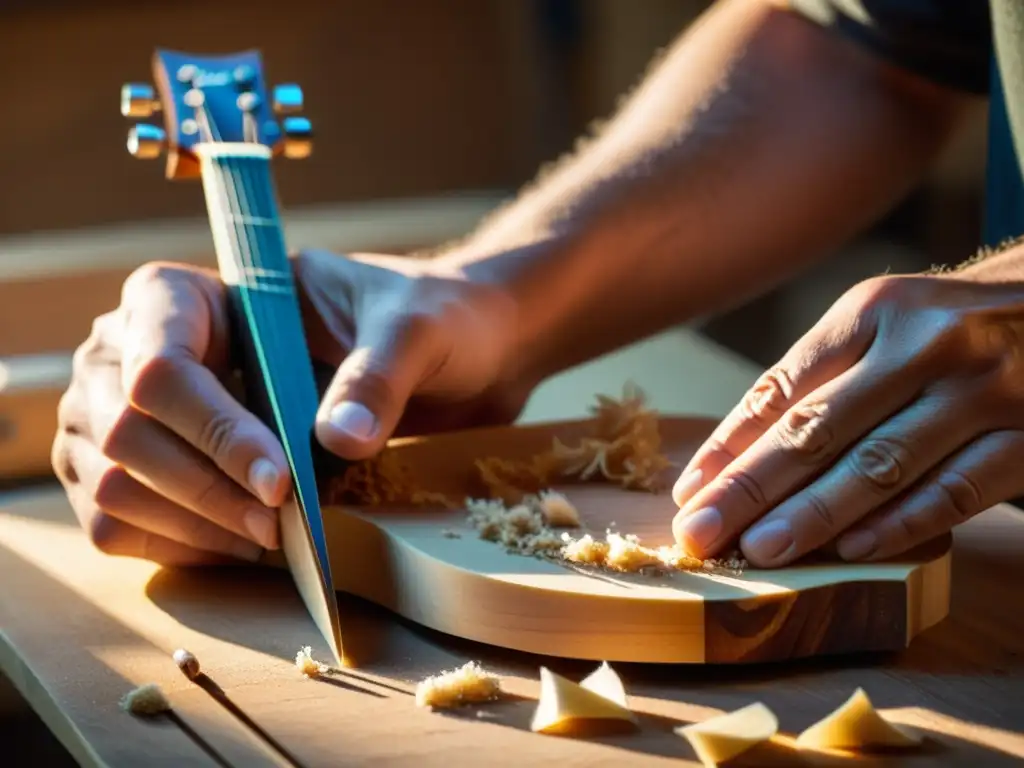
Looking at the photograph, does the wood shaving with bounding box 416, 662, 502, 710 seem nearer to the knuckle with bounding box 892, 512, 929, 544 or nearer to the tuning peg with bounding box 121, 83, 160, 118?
the knuckle with bounding box 892, 512, 929, 544

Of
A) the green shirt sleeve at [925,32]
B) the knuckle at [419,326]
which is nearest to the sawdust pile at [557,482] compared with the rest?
the knuckle at [419,326]

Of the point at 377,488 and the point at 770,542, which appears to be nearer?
the point at 770,542

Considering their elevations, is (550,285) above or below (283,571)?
above

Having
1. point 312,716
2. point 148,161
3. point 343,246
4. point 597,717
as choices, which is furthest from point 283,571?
point 148,161

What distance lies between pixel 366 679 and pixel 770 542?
28 centimetres

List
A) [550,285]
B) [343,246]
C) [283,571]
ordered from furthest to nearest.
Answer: [343,246] < [550,285] < [283,571]

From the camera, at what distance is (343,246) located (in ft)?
6.74

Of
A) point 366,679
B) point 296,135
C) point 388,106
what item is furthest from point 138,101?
point 388,106

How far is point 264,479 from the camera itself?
1.02 m

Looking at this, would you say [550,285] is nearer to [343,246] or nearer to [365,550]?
[365,550]

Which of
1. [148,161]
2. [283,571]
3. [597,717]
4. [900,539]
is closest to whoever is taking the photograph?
[597,717]

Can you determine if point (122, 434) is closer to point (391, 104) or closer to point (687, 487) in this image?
point (687, 487)

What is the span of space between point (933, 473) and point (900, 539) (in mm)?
62

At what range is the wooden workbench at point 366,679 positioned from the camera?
811mm
